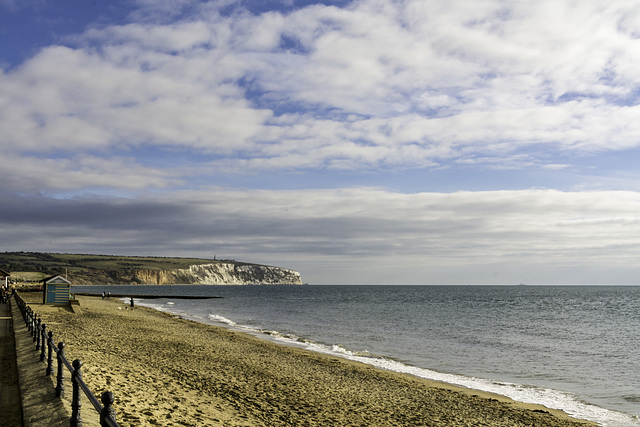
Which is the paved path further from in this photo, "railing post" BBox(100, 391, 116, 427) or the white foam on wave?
the white foam on wave

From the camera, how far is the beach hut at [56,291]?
3941cm

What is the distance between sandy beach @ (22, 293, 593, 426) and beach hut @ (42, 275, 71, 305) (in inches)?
778

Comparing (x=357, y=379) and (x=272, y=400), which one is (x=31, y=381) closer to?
(x=272, y=400)

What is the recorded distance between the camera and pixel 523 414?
47.9 ft

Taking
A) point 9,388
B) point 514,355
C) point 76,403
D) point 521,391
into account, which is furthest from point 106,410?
point 514,355

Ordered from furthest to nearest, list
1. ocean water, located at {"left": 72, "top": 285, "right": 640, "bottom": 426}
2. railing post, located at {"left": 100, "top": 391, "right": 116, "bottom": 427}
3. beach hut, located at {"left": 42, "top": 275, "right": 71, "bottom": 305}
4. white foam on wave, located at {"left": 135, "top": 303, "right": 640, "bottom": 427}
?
beach hut, located at {"left": 42, "top": 275, "right": 71, "bottom": 305}
ocean water, located at {"left": 72, "top": 285, "right": 640, "bottom": 426}
white foam on wave, located at {"left": 135, "top": 303, "right": 640, "bottom": 427}
railing post, located at {"left": 100, "top": 391, "right": 116, "bottom": 427}

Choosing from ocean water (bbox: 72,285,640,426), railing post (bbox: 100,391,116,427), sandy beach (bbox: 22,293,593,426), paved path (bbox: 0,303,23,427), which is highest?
railing post (bbox: 100,391,116,427)

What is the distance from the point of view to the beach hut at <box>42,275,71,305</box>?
1551 inches

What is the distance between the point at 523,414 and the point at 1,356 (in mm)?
16149

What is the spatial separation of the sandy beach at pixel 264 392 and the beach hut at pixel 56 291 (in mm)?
19762

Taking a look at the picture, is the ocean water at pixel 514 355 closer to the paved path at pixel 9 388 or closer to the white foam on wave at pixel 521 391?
the white foam on wave at pixel 521 391

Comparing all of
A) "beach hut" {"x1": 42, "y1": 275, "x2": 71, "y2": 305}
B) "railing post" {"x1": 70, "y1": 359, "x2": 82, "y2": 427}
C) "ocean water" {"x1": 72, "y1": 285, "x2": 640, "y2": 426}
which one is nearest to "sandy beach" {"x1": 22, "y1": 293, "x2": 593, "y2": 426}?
"ocean water" {"x1": 72, "y1": 285, "x2": 640, "y2": 426}

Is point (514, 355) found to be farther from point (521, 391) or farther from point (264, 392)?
point (264, 392)

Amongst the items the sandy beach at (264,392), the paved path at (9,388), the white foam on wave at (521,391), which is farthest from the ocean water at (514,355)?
the paved path at (9,388)
